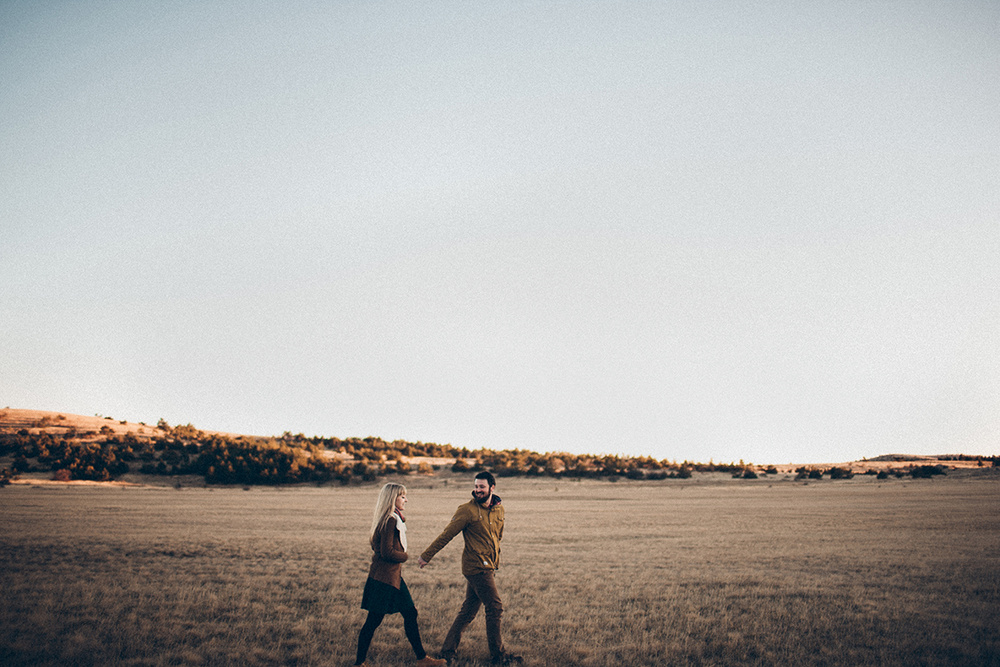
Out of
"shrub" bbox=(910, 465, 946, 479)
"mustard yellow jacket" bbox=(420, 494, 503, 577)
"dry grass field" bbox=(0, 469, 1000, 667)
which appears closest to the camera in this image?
"mustard yellow jacket" bbox=(420, 494, 503, 577)

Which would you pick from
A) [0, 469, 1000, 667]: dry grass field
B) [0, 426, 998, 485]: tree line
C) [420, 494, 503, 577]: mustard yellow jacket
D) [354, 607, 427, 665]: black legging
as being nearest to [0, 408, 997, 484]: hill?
[0, 426, 998, 485]: tree line

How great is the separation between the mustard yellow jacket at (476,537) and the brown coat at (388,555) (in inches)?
18.2

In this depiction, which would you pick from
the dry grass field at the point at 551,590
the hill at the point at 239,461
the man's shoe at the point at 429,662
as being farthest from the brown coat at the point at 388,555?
the hill at the point at 239,461

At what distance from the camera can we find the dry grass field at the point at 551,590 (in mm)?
8375

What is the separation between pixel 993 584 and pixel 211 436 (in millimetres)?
74715

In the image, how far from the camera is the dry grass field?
8.38 m

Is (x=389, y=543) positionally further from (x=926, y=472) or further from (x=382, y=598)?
(x=926, y=472)

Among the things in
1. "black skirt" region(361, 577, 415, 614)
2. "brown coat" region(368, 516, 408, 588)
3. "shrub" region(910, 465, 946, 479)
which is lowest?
"shrub" region(910, 465, 946, 479)

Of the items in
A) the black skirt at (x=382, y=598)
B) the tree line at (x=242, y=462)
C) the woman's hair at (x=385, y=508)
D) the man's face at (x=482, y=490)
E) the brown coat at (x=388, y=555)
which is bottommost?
the tree line at (x=242, y=462)

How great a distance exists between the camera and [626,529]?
75.8ft

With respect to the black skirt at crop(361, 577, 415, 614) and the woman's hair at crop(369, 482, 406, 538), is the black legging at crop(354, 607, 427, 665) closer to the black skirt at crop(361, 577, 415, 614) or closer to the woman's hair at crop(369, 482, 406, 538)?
the black skirt at crop(361, 577, 415, 614)

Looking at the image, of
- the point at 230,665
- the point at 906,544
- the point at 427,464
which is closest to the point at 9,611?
the point at 230,665

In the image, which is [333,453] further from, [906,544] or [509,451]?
[906,544]

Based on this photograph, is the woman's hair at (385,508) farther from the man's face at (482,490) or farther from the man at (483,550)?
the man's face at (482,490)
